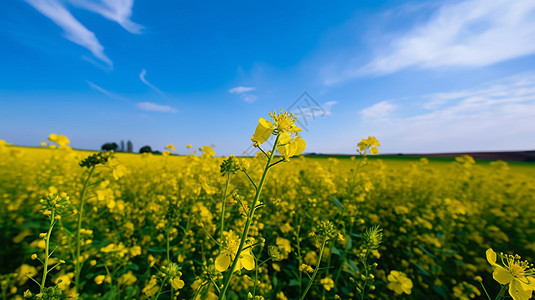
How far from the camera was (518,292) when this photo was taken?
3.33 ft

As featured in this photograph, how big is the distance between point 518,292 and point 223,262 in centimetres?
150

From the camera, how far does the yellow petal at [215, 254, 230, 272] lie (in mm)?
900

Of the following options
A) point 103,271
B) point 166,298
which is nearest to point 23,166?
point 103,271

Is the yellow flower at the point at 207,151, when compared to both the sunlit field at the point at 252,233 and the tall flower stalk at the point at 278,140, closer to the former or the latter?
the sunlit field at the point at 252,233

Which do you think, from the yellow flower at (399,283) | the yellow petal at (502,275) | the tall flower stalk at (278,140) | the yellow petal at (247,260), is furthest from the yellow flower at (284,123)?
the yellow flower at (399,283)

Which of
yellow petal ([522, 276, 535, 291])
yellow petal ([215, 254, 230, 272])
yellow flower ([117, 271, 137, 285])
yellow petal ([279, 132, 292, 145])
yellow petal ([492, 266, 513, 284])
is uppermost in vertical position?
yellow petal ([279, 132, 292, 145])

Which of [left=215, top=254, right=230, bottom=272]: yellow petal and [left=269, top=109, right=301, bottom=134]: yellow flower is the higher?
[left=269, top=109, right=301, bottom=134]: yellow flower

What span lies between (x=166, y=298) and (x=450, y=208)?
4196 millimetres

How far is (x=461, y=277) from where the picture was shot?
2.92m

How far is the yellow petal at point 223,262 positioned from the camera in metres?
0.90

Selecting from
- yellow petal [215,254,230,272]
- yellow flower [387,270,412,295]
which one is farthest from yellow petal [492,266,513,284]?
yellow petal [215,254,230,272]

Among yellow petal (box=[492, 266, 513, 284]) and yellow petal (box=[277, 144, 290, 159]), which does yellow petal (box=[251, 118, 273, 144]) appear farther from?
yellow petal (box=[492, 266, 513, 284])

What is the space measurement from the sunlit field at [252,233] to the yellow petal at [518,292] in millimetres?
12

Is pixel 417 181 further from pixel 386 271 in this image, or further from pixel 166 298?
pixel 166 298
